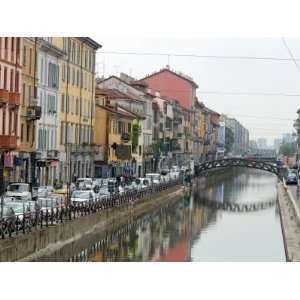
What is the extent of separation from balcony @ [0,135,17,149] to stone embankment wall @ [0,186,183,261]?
16.9 ft

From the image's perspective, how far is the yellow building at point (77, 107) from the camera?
188 feet

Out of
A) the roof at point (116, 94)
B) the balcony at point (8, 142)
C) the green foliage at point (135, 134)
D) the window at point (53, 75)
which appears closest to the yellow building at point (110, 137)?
the roof at point (116, 94)

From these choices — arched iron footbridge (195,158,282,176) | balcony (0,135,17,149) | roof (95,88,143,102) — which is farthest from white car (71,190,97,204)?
arched iron footbridge (195,158,282,176)

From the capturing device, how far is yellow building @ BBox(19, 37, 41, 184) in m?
47.6

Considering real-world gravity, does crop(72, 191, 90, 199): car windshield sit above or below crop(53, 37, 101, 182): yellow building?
below

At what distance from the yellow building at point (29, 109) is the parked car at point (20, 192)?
19.1 feet

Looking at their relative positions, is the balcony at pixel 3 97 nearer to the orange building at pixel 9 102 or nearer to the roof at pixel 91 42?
the orange building at pixel 9 102

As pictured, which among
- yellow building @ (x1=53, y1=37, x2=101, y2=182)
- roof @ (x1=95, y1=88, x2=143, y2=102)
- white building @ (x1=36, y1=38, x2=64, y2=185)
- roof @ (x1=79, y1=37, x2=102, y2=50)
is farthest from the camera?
roof @ (x1=95, y1=88, x2=143, y2=102)

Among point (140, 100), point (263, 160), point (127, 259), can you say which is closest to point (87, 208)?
point (127, 259)

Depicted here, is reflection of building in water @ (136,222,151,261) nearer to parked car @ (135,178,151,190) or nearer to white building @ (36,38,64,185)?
white building @ (36,38,64,185)

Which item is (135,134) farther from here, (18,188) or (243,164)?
(18,188)

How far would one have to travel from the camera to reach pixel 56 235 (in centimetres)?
3206
